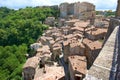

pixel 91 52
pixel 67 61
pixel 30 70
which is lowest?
pixel 30 70

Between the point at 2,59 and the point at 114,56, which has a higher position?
the point at 114,56

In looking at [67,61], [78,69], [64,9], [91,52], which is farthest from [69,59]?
[64,9]

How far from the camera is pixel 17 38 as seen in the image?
6462 centimetres

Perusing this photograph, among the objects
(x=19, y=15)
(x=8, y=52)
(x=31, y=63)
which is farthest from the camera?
(x=19, y=15)

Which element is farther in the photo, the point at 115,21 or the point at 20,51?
the point at 20,51

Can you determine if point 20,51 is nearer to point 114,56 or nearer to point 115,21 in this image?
point 115,21

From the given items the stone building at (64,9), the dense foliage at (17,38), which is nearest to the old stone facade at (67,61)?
the dense foliage at (17,38)

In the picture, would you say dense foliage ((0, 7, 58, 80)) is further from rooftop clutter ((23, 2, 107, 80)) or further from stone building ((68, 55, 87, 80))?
stone building ((68, 55, 87, 80))

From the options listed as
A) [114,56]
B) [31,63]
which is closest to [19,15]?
[31,63]

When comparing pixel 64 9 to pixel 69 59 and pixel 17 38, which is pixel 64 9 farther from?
pixel 69 59

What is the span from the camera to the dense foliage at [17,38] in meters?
45.3

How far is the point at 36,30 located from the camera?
64.6 metres

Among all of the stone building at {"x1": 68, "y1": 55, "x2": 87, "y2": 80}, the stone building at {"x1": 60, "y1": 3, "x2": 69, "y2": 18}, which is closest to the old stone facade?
the stone building at {"x1": 68, "y1": 55, "x2": 87, "y2": 80}

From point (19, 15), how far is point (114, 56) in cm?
7980
